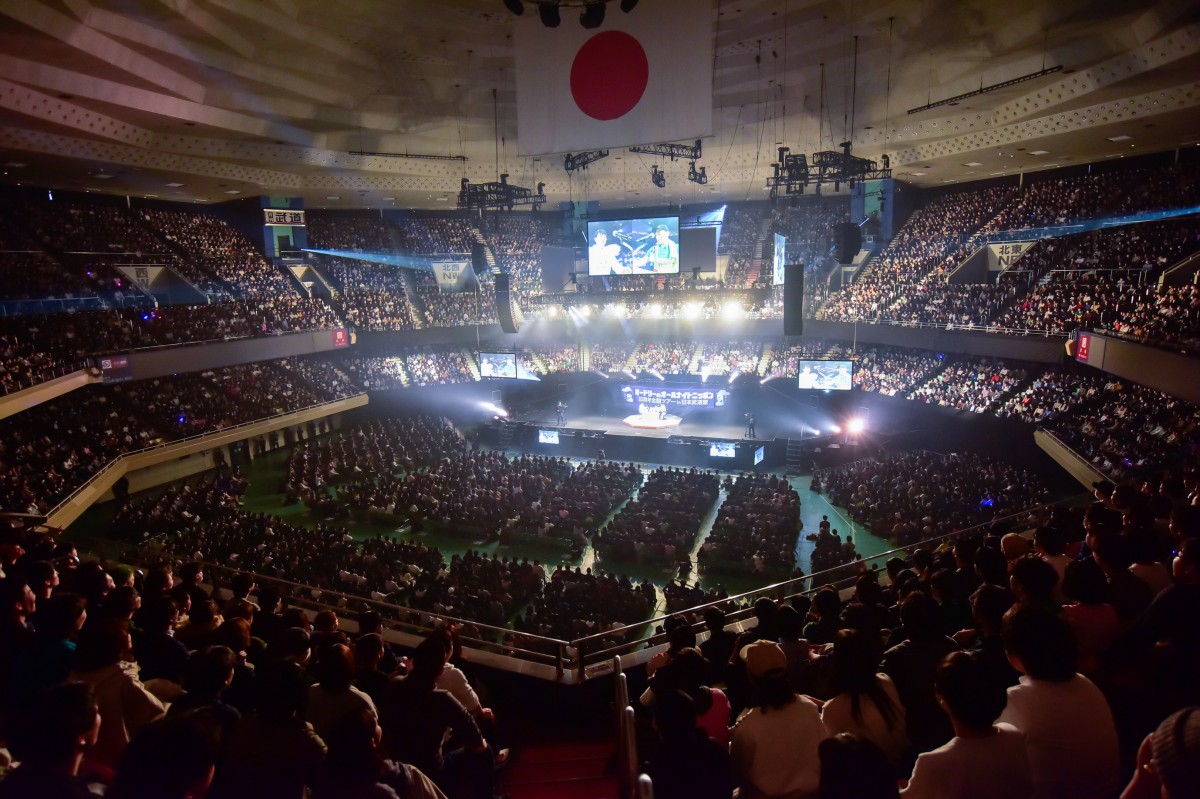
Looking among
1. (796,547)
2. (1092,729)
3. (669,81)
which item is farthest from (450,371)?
(1092,729)

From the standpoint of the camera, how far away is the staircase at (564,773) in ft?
13.7

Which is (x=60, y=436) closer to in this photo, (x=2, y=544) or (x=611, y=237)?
(x=2, y=544)

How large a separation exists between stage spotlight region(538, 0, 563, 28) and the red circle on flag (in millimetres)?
561

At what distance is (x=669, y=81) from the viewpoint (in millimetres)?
9797

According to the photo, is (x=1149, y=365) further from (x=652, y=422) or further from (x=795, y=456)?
(x=652, y=422)

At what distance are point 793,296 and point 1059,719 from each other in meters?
19.3

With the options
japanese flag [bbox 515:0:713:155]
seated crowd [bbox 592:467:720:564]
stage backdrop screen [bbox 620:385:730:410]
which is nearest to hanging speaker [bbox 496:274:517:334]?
stage backdrop screen [bbox 620:385:730:410]

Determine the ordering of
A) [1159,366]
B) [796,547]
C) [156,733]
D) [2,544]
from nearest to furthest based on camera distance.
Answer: [156,733], [2,544], [1159,366], [796,547]

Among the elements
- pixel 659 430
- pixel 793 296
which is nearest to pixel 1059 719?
pixel 793 296

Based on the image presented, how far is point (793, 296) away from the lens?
2067 centimetres

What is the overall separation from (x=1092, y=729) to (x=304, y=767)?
2.77 m

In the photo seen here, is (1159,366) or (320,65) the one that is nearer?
(1159,366)

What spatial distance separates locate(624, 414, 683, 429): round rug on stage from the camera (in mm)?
25609

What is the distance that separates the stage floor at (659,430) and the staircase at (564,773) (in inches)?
706
